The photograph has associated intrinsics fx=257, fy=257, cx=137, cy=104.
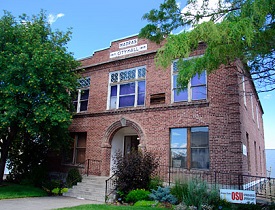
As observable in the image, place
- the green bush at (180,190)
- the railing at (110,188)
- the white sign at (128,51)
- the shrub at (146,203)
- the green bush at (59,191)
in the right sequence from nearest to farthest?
1. the shrub at (146,203)
2. the green bush at (180,190)
3. the railing at (110,188)
4. the green bush at (59,191)
5. the white sign at (128,51)

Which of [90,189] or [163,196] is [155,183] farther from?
[90,189]

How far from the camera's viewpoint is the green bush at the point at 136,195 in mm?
10492

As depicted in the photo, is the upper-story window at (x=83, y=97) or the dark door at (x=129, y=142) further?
the upper-story window at (x=83, y=97)

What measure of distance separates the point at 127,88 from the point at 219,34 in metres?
10.6

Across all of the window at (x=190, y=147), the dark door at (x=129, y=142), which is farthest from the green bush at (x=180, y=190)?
the dark door at (x=129, y=142)

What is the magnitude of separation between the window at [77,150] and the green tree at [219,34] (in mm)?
10469

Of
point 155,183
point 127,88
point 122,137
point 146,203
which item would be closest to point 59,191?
point 122,137

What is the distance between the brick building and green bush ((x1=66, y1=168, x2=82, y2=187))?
90cm

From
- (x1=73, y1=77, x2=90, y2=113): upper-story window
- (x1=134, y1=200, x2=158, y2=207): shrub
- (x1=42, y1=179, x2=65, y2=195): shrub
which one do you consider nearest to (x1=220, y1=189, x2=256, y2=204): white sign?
(x1=134, y1=200, x2=158, y2=207): shrub

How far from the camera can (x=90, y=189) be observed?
1295 centimetres

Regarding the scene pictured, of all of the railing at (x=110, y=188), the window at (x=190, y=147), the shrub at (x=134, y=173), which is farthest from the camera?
the window at (x=190, y=147)

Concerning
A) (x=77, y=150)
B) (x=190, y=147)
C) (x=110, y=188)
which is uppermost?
(x=190, y=147)

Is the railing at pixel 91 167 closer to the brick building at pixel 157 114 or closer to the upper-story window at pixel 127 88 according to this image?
the brick building at pixel 157 114

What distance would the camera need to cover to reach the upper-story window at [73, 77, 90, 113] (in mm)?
16969
